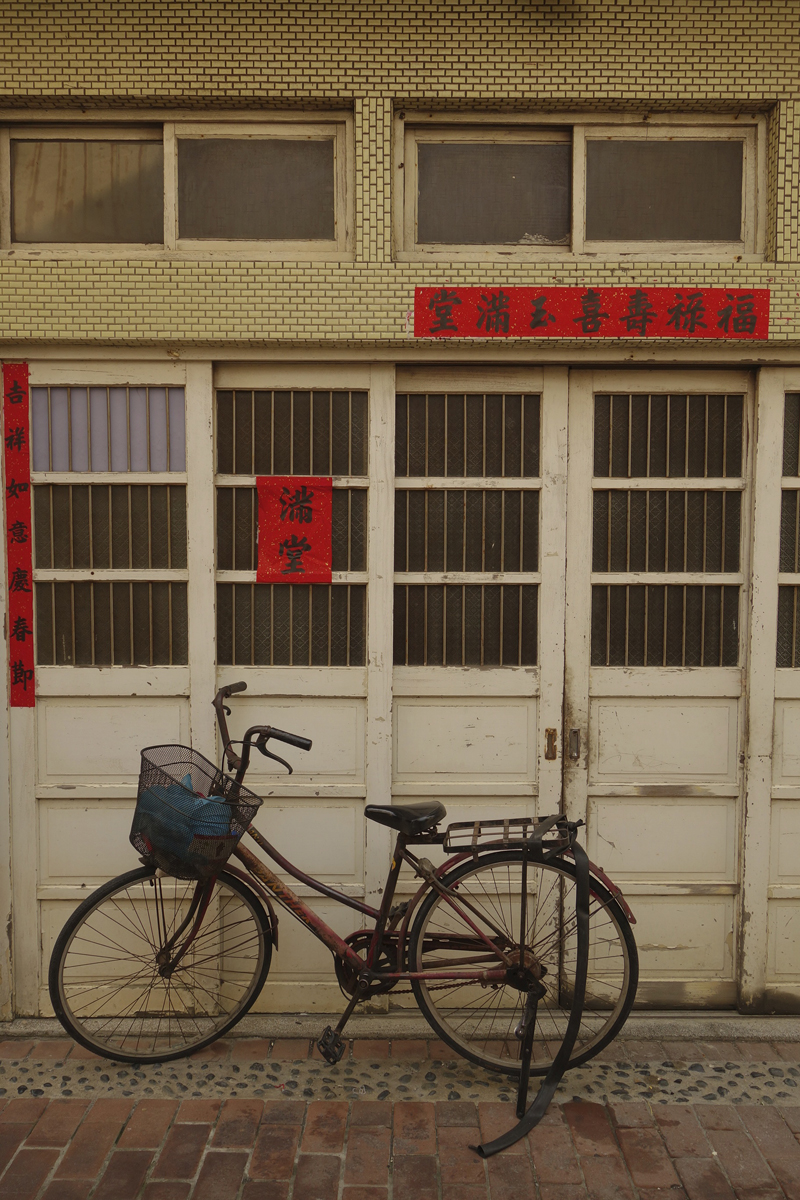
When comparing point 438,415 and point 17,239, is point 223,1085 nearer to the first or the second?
point 438,415

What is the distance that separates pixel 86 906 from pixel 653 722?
247cm

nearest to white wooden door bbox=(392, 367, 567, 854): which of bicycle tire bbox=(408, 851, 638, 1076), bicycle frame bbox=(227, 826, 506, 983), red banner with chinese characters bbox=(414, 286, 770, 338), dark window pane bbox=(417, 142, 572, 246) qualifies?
red banner with chinese characters bbox=(414, 286, 770, 338)

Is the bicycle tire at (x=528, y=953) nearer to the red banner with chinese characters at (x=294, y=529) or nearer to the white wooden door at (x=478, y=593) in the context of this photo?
the white wooden door at (x=478, y=593)

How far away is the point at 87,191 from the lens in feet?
12.4

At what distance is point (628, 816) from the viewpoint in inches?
153

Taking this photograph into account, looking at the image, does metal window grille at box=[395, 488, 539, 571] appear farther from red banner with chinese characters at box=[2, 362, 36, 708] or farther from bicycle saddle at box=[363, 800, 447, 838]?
red banner with chinese characters at box=[2, 362, 36, 708]

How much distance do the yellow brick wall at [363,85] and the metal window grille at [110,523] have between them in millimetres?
638

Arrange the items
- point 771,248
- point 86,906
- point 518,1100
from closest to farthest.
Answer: point 518,1100
point 86,906
point 771,248

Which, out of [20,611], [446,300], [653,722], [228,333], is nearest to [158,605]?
[20,611]

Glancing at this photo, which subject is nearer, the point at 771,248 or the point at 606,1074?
the point at 606,1074

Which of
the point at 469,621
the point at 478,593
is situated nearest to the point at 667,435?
the point at 478,593

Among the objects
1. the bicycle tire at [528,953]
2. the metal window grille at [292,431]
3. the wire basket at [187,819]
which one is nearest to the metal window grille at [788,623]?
the bicycle tire at [528,953]

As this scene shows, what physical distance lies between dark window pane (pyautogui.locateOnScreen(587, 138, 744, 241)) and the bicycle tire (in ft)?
8.82

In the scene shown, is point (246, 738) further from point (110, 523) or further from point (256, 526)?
point (110, 523)
